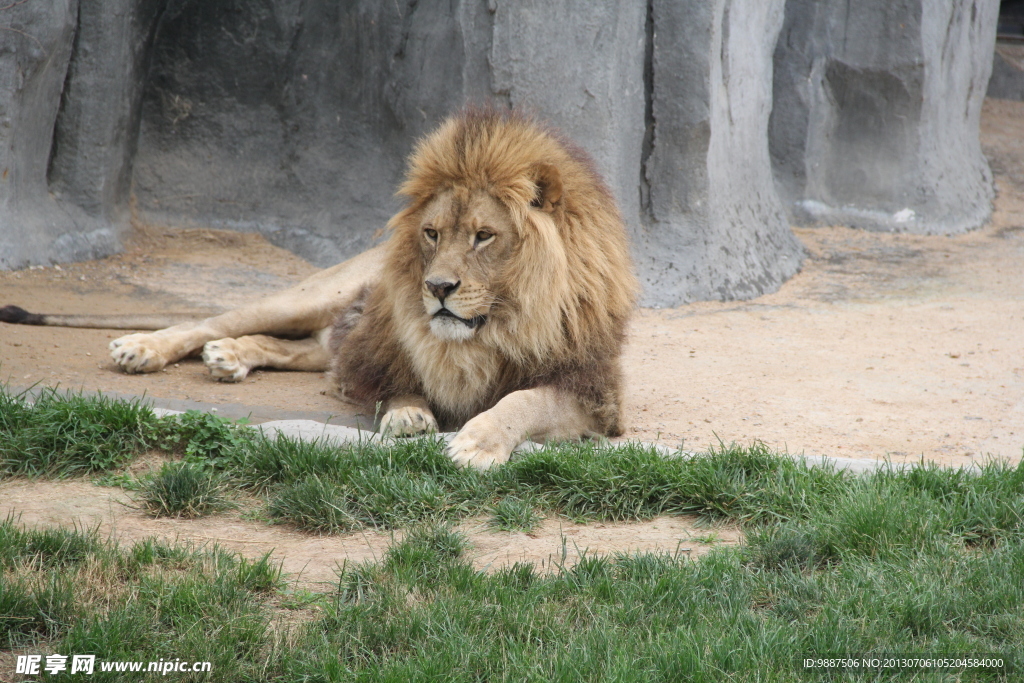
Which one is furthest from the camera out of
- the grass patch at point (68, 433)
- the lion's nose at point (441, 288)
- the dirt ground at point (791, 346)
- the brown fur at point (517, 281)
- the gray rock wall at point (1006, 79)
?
the gray rock wall at point (1006, 79)

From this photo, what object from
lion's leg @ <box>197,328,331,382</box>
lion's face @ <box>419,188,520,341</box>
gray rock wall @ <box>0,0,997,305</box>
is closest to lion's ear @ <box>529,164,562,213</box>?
lion's face @ <box>419,188,520,341</box>

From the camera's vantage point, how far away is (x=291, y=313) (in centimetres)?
561

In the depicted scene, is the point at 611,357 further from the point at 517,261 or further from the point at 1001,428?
the point at 1001,428

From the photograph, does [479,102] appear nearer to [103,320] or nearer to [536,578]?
[103,320]

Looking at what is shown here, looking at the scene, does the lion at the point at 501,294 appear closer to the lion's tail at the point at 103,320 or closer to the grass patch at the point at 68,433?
the grass patch at the point at 68,433

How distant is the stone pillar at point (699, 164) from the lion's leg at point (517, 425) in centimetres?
367

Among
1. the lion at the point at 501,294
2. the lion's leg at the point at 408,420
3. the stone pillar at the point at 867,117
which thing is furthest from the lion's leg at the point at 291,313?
the stone pillar at the point at 867,117

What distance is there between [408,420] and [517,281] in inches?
29.0

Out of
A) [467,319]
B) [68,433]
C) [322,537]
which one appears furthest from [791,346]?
[68,433]

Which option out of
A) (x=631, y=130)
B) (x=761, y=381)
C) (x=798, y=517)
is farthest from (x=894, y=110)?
(x=798, y=517)

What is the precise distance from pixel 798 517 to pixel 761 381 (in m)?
2.37

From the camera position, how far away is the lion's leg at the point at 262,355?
5043mm

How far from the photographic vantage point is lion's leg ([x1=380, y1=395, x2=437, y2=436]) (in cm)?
393

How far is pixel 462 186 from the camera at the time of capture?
4.10 meters
